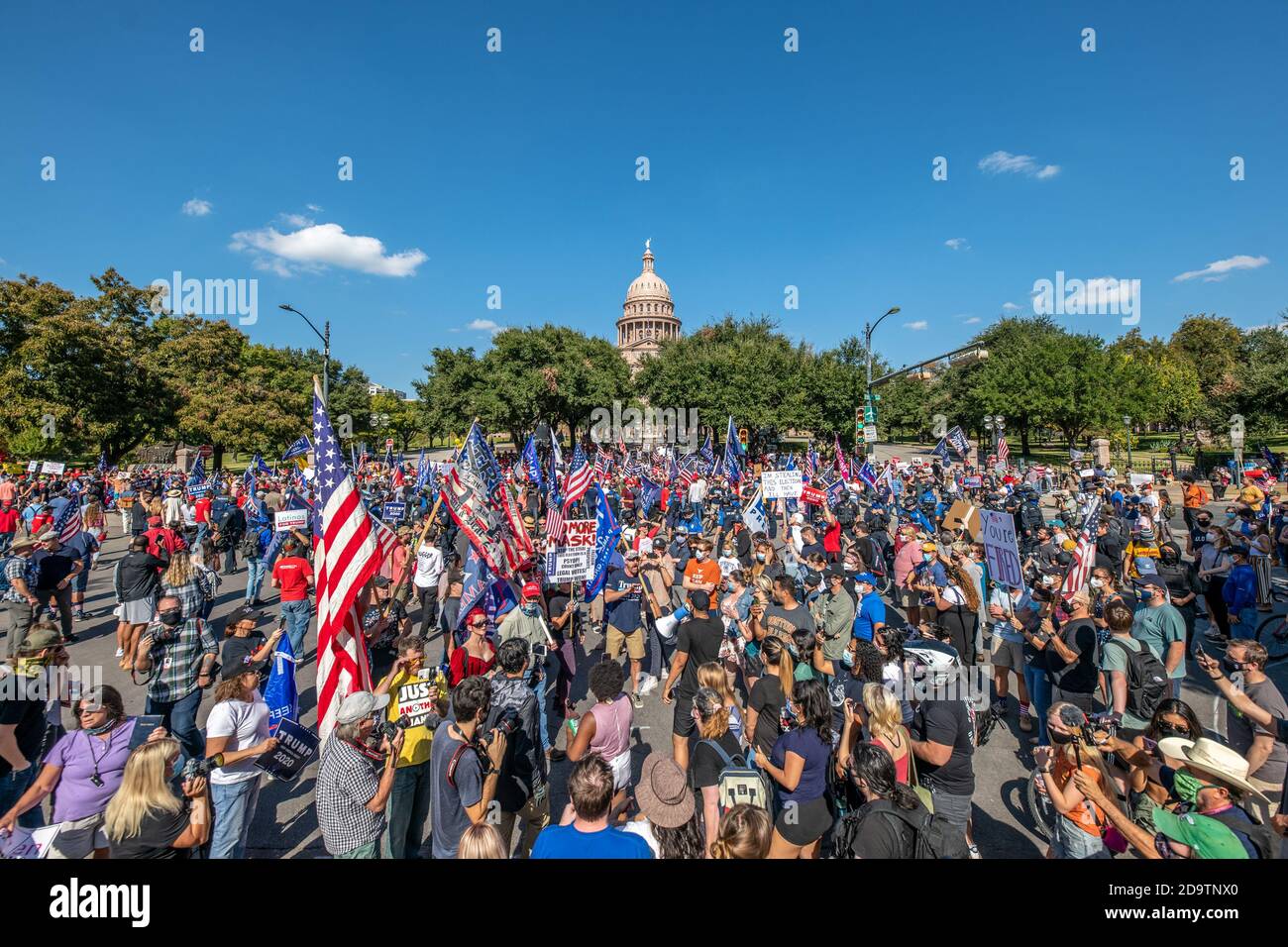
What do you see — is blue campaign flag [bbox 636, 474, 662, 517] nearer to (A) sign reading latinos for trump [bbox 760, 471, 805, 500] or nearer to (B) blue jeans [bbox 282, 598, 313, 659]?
(A) sign reading latinos for trump [bbox 760, 471, 805, 500]

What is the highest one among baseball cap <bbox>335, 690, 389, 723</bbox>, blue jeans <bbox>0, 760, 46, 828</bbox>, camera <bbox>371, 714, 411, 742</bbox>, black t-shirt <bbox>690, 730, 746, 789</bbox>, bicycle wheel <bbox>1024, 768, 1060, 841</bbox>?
baseball cap <bbox>335, 690, 389, 723</bbox>

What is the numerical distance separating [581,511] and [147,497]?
13.8 metres

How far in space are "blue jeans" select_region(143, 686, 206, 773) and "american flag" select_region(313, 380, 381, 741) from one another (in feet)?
5.74

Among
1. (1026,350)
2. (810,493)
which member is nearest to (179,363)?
(810,493)

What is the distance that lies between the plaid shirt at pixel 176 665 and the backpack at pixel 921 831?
5512 millimetres

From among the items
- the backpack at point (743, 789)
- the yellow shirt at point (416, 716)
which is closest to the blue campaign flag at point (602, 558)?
the yellow shirt at point (416, 716)

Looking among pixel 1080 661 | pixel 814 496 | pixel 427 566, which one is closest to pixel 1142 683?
pixel 1080 661

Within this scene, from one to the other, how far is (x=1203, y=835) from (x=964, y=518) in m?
9.28

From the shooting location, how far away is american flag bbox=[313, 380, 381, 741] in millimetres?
4297

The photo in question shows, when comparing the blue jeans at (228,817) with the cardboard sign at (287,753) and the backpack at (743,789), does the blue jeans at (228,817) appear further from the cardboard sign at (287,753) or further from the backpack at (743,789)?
the backpack at (743,789)

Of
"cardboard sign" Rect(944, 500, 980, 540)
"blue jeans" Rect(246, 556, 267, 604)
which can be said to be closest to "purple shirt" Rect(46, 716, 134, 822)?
"blue jeans" Rect(246, 556, 267, 604)

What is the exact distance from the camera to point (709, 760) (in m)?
3.88

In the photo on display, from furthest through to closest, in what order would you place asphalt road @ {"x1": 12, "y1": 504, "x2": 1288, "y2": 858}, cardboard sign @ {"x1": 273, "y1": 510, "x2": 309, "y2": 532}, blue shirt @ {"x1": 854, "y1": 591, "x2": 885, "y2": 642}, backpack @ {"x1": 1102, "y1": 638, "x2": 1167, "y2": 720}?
1. cardboard sign @ {"x1": 273, "y1": 510, "x2": 309, "y2": 532}
2. blue shirt @ {"x1": 854, "y1": 591, "x2": 885, "y2": 642}
3. backpack @ {"x1": 1102, "y1": 638, "x2": 1167, "y2": 720}
4. asphalt road @ {"x1": 12, "y1": 504, "x2": 1288, "y2": 858}

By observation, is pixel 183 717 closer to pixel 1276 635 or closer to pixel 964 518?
pixel 1276 635
